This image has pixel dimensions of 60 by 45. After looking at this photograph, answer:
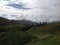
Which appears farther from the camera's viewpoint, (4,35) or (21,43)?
(4,35)

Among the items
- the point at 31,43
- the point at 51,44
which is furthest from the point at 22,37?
the point at 51,44

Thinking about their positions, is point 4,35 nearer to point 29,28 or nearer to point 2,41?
point 2,41

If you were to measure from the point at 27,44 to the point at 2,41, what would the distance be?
4.33 metres

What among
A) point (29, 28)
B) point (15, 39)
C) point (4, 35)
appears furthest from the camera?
point (29, 28)

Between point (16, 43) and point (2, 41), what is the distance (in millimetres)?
2549

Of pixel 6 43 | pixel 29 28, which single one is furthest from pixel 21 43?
pixel 29 28

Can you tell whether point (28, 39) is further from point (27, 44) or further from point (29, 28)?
point (29, 28)

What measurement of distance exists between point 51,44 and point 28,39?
5.22m

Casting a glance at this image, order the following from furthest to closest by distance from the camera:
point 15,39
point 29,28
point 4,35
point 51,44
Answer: point 29,28, point 4,35, point 15,39, point 51,44

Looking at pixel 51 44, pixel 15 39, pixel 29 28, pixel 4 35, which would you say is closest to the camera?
pixel 51 44

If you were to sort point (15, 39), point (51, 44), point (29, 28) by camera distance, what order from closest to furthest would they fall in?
point (51, 44)
point (15, 39)
point (29, 28)

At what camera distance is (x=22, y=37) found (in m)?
27.8

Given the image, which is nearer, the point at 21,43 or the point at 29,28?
the point at 21,43

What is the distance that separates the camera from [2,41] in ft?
83.5
